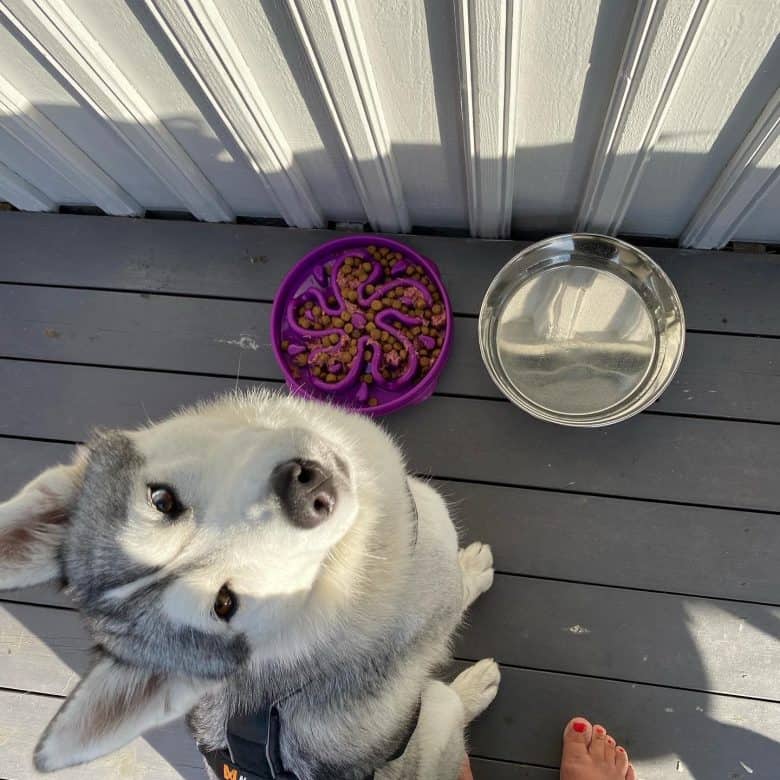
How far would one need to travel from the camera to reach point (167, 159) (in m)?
2.23

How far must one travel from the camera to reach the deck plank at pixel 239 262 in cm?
240

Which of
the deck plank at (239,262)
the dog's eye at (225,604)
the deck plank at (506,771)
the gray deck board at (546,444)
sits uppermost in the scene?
the deck plank at (239,262)

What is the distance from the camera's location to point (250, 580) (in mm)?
1292

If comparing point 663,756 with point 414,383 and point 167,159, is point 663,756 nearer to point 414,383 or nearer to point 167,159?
point 414,383

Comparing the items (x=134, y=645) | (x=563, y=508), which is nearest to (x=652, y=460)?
(x=563, y=508)

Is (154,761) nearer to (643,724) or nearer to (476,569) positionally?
(476,569)

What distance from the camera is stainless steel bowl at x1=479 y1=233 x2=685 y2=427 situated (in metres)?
2.30

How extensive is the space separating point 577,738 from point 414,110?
7.40 ft

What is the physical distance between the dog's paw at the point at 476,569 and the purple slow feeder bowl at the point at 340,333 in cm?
63

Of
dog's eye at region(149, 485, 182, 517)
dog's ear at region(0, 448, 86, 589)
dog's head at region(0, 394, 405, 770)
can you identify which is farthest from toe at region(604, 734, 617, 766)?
dog's ear at region(0, 448, 86, 589)

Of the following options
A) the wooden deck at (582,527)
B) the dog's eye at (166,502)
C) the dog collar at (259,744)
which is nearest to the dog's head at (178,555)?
the dog's eye at (166,502)

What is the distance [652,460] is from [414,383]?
38.1 inches

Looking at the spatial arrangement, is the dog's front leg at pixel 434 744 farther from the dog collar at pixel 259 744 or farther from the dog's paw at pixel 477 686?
the dog collar at pixel 259 744

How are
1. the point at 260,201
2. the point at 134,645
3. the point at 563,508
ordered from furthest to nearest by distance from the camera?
the point at 260,201, the point at 563,508, the point at 134,645
